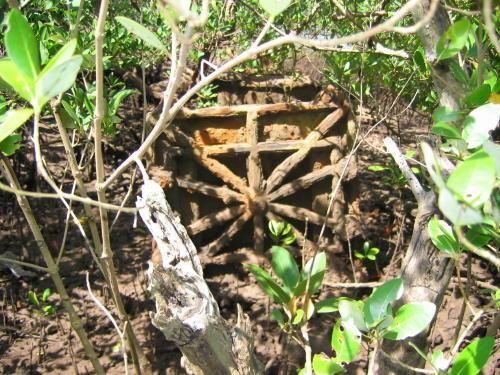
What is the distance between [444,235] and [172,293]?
60 cm

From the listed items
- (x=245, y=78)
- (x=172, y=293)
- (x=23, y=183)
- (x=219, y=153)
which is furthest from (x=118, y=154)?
(x=172, y=293)

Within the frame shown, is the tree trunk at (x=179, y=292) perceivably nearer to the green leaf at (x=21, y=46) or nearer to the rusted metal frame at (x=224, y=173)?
the green leaf at (x=21, y=46)

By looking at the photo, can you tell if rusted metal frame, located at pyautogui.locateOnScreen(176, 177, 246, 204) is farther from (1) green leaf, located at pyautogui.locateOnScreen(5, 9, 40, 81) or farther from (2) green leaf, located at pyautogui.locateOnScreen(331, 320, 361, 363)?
(1) green leaf, located at pyautogui.locateOnScreen(5, 9, 40, 81)

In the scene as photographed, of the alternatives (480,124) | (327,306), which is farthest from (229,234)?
(480,124)

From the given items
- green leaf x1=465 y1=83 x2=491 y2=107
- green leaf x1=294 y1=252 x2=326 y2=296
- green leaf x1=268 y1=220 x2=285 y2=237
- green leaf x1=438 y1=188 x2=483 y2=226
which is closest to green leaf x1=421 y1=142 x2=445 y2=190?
green leaf x1=438 y1=188 x2=483 y2=226

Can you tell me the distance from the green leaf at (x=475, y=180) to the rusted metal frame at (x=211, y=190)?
8.85 ft

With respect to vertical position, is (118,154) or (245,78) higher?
(245,78)

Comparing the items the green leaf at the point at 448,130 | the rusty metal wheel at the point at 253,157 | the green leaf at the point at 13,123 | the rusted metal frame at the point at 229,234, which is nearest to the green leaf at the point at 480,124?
the green leaf at the point at 448,130

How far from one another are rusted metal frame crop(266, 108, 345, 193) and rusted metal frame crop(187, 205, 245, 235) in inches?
9.1

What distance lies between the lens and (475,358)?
3.34 feet

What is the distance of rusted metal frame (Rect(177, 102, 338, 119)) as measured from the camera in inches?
126

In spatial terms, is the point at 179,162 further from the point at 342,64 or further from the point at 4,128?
the point at 4,128

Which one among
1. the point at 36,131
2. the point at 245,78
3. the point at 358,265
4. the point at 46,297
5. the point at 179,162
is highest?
the point at 36,131

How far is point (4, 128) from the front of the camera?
A: 882mm
